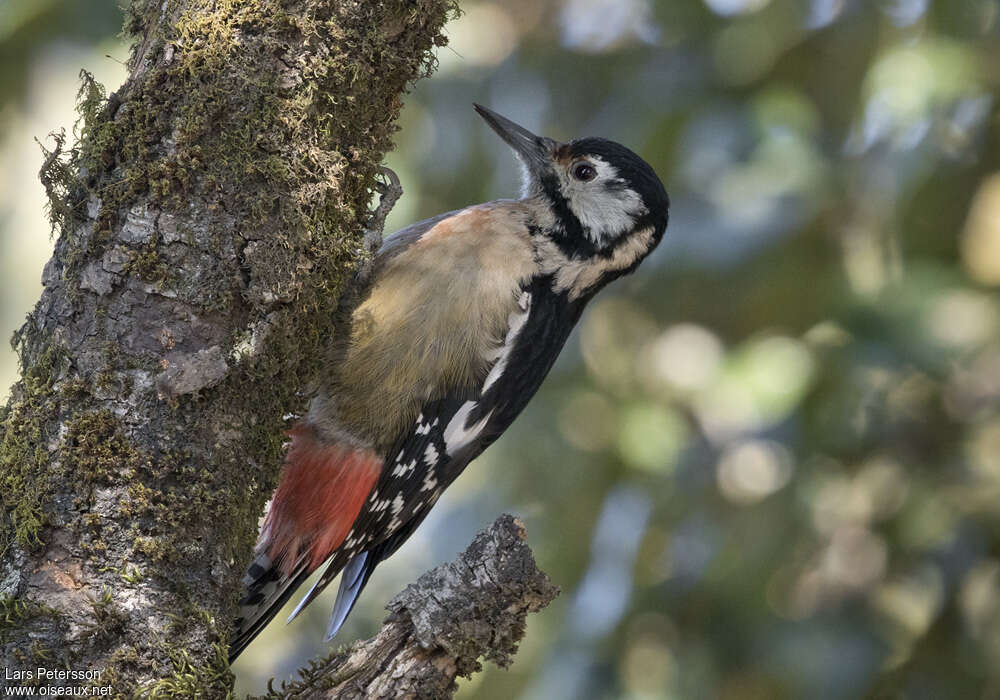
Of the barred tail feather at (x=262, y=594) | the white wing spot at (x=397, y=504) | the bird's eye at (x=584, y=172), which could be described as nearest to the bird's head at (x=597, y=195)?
the bird's eye at (x=584, y=172)

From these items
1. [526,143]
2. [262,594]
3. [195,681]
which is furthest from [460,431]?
[195,681]

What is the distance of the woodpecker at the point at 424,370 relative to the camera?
2.89m

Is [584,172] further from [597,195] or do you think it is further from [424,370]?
[424,370]

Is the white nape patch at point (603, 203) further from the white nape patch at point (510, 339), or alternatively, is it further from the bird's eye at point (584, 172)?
the white nape patch at point (510, 339)

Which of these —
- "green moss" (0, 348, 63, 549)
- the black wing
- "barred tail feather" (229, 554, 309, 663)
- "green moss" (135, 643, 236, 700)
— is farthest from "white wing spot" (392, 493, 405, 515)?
"green moss" (0, 348, 63, 549)

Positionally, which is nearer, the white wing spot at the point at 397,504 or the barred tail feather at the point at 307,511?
the barred tail feather at the point at 307,511

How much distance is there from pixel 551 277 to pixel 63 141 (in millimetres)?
1503

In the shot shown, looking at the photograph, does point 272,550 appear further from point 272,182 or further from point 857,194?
point 857,194

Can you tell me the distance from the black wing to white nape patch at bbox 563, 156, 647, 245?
0.82 feet

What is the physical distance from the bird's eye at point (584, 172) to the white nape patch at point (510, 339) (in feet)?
1.71

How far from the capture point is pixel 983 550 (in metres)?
3.50

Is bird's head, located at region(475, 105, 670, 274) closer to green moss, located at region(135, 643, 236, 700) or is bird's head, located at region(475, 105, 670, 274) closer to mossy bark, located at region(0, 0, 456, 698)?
mossy bark, located at region(0, 0, 456, 698)

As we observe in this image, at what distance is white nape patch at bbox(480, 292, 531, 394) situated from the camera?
3.06m

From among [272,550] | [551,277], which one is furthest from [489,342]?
[272,550]
